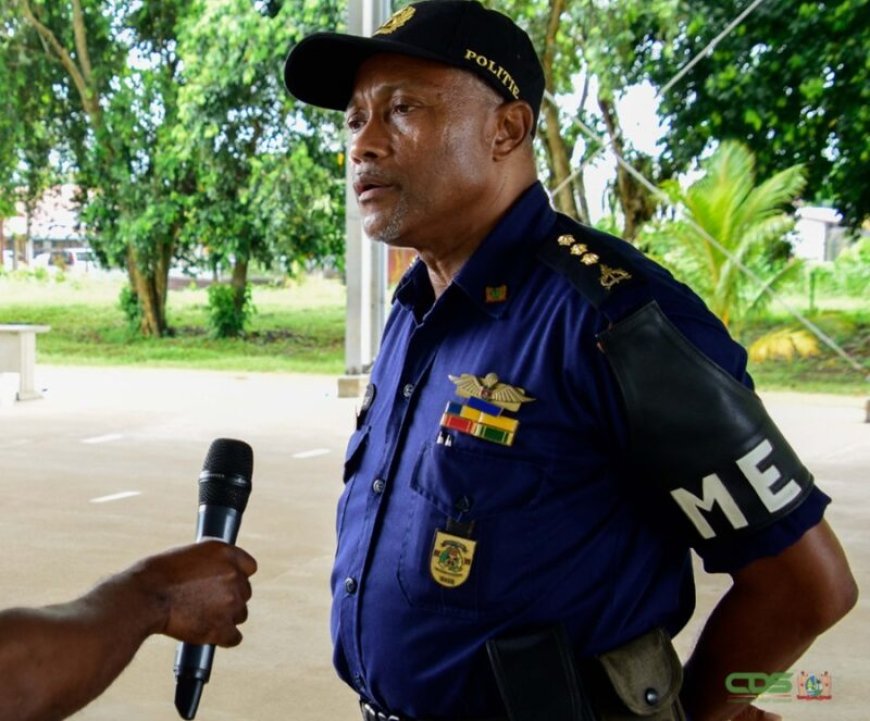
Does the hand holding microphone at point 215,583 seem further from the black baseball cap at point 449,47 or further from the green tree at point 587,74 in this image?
the green tree at point 587,74

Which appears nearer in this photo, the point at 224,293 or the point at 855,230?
the point at 855,230

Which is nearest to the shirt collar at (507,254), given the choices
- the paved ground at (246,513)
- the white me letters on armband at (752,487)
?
the white me letters on armband at (752,487)

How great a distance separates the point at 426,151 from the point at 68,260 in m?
19.4

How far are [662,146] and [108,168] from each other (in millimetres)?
7552

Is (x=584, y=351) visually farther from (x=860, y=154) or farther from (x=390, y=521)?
(x=860, y=154)

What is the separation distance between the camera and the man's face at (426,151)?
1.67 metres

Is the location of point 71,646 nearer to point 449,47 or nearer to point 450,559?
point 450,559

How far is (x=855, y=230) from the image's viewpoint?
14344mm

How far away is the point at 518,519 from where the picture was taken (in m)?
1.43

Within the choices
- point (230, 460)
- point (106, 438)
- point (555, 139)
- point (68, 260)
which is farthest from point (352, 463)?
point (68, 260)

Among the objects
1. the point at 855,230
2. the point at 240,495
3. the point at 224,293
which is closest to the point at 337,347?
the point at 224,293

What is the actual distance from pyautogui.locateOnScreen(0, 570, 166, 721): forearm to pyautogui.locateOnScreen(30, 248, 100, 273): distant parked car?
1876 centimetres

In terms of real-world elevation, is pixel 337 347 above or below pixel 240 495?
below

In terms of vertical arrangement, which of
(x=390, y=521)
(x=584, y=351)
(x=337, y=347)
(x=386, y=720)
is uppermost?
(x=584, y=351)
